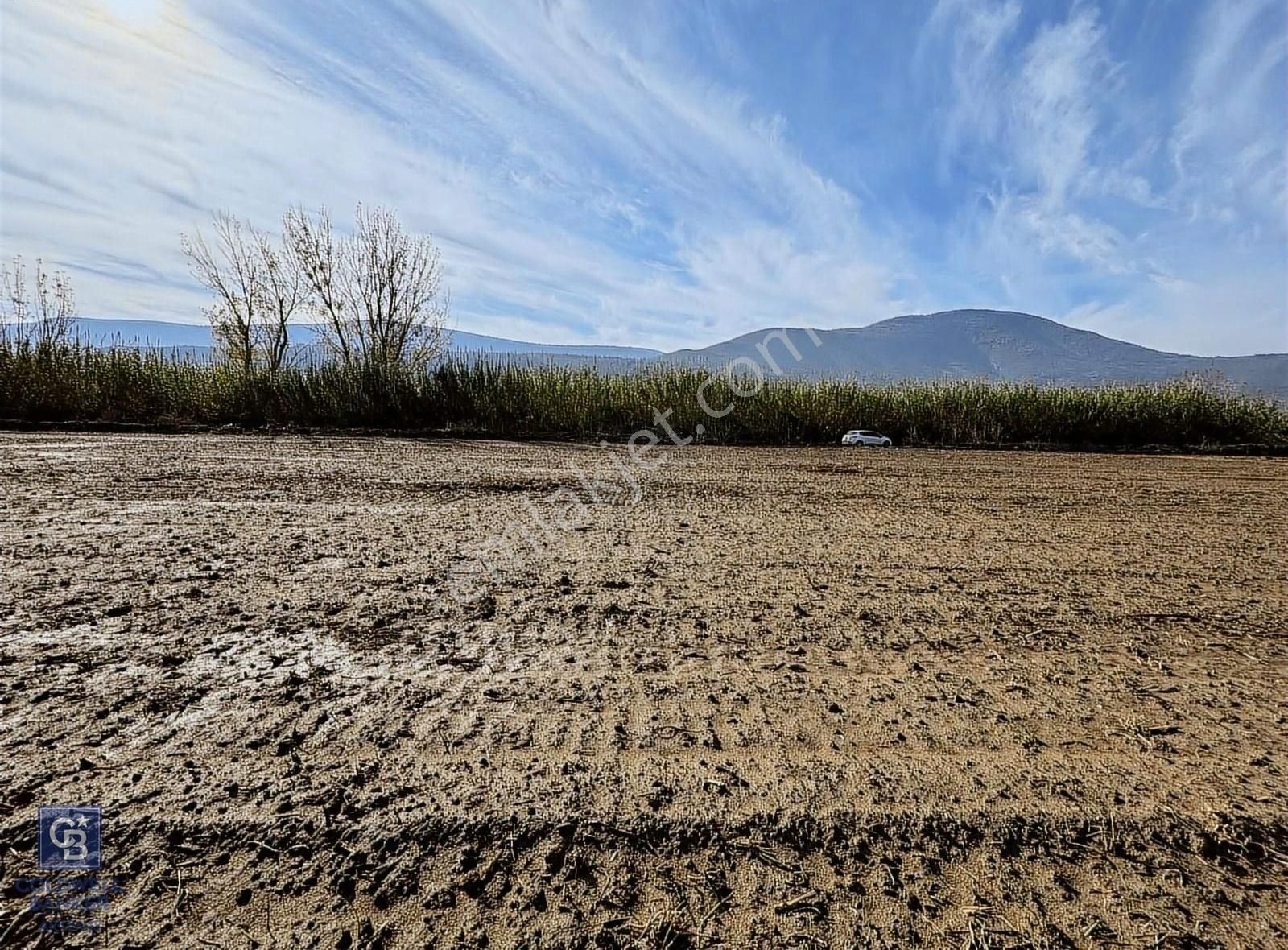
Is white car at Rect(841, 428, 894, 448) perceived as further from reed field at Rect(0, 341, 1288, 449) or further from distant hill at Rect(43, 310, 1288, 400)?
distant hill at Rect(43, 310, 1288, 400)

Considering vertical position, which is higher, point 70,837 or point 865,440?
point 865,440

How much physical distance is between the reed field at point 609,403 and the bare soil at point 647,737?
7.64m

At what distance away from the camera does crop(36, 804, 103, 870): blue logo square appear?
3.82ft

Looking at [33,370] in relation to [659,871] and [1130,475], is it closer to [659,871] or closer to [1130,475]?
[659,871]

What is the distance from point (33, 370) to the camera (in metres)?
Result: 11.3

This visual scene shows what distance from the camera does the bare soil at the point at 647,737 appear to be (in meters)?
1.11

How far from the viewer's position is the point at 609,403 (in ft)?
36.7

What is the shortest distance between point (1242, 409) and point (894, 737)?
45.4 feet

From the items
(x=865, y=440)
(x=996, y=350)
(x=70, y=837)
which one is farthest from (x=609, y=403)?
(x=996, y=350)

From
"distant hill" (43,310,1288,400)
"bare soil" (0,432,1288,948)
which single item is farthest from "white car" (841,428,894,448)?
"distant hill" (43,310,1288,400)

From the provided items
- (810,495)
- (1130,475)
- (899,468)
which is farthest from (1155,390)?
(810,495)

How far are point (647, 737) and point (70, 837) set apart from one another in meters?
1.17

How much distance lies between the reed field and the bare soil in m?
7.64

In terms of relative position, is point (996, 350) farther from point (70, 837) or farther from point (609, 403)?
point (70, 837)
